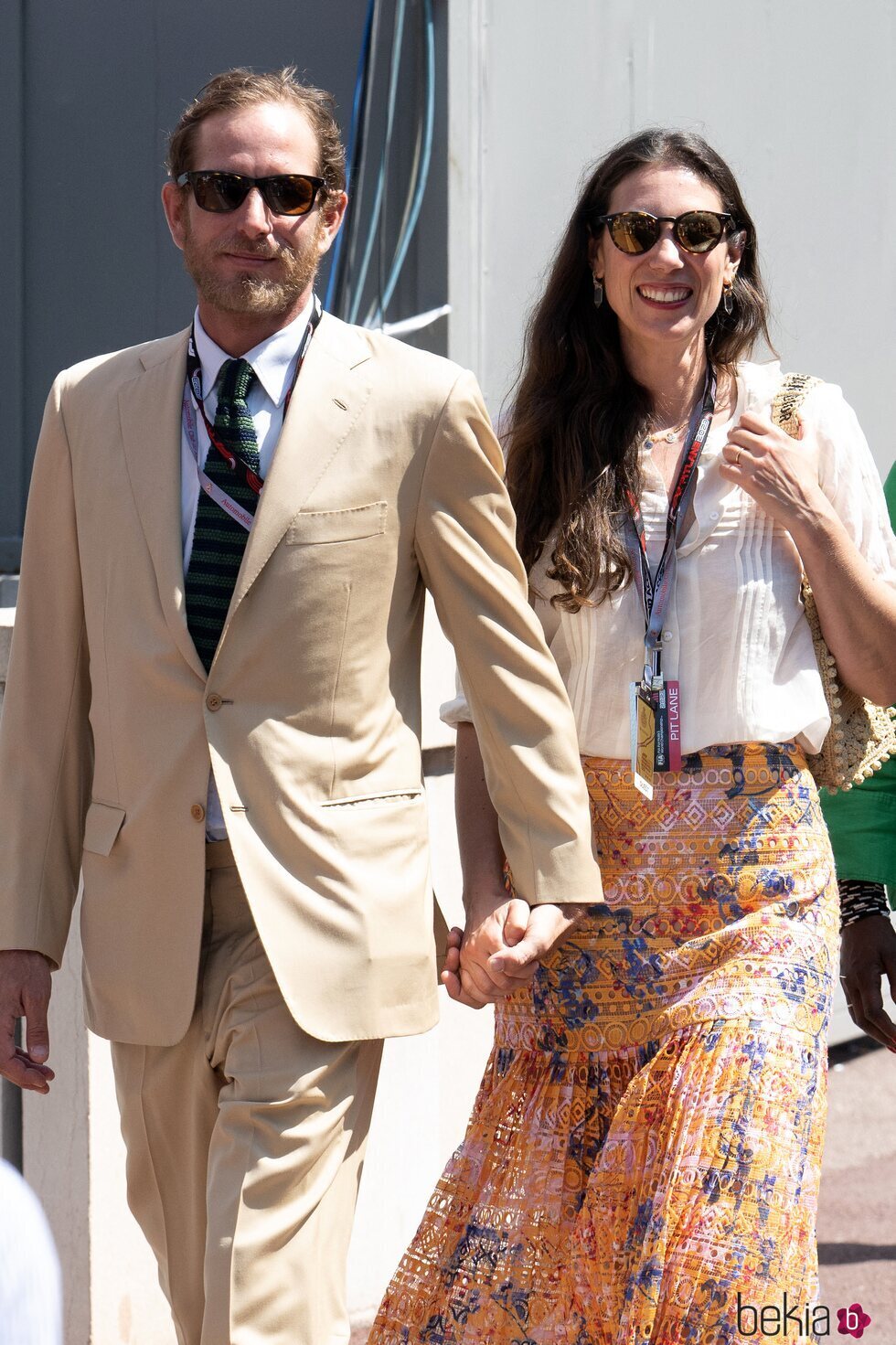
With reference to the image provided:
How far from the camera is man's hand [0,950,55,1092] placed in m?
3.19

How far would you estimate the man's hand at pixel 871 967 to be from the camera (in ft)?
12.8

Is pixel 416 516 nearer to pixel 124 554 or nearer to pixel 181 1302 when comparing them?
pixel 124 554

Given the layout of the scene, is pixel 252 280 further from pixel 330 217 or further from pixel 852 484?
pixel 852 484

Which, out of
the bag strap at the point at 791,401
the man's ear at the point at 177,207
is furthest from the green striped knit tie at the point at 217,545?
the bag strap at the point at 791,401

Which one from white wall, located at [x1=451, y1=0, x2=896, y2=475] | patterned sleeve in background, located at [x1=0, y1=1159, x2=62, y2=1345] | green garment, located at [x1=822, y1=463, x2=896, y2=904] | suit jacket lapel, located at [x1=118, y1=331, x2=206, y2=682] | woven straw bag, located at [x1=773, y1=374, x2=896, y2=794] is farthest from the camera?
white wall, located at [x1=451, y1=0, x2=896, y2=475]

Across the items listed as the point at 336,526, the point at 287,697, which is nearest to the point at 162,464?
the point at 336,526

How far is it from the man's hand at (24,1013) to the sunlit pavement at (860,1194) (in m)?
2.07

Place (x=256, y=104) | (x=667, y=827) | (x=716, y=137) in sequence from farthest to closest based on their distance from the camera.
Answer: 1. (x=716, y=137)
2. (x=667, y=827)
3. (x=256, y=104)

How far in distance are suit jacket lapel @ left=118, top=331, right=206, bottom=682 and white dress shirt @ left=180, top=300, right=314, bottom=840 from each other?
0.09 feet

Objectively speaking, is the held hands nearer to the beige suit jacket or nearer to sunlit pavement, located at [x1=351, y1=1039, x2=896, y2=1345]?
the beige suit jacket

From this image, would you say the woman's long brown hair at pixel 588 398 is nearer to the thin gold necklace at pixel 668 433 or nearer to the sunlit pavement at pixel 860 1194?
the thin gold necklace at pixel 668 433

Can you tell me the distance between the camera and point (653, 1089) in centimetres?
334

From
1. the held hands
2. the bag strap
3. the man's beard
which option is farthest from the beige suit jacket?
the bag strap

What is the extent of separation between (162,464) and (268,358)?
10.5 inches
